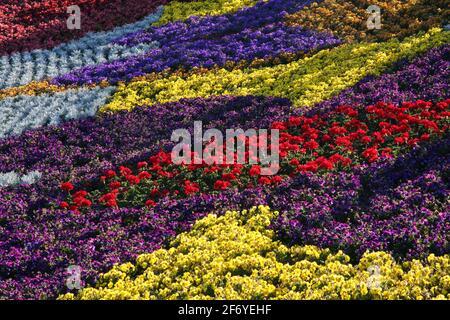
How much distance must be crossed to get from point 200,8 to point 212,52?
8224mm

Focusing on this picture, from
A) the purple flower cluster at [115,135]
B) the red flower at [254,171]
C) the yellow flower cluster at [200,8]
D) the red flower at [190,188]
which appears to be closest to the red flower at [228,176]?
the red flower at [254,171]

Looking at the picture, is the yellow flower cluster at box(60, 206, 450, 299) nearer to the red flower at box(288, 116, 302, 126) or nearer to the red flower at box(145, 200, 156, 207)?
the red flower at box(145, 200, 156, 207)

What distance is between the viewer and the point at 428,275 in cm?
948

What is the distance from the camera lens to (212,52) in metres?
25.1

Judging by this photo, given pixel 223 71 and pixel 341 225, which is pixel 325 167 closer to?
pixel 341 225

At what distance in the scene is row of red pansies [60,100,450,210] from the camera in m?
13.8

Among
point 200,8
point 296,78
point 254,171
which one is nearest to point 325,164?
point 254,171

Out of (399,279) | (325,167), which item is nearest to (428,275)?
(399,279)


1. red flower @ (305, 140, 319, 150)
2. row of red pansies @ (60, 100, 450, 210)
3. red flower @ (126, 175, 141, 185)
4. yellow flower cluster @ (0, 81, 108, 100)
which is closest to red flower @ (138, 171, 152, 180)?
row of red pansies @ (60, 100, 450, 210)

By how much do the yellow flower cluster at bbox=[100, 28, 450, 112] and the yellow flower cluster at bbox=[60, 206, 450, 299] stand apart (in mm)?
8331

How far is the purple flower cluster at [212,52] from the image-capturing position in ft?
79.9

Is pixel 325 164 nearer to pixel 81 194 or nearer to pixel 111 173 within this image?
pixel 111 173

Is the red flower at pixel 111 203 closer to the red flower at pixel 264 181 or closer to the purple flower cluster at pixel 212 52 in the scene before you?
the red flower at pixel 264 181
